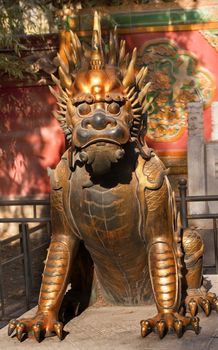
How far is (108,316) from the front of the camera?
10.8 feet

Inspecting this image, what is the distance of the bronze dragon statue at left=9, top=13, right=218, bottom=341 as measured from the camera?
9.39 ft

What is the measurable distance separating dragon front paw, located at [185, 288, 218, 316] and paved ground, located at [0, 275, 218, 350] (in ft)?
0.14

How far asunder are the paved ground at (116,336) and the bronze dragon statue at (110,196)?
0.18 ft

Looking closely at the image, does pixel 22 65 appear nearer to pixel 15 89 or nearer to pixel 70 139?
pixel 15 89

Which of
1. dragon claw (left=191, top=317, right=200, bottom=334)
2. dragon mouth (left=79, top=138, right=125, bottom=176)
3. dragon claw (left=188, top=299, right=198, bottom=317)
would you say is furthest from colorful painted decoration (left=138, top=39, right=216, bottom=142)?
dragon mouth (left=79, top=138, right=125, bottom=176)

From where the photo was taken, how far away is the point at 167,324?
9.57 feet

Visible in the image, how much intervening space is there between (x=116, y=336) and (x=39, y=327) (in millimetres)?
363

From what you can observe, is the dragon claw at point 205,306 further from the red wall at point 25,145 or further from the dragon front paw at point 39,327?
the red wall at point 25,145

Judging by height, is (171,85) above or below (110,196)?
above

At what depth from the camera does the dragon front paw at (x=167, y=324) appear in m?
2.90

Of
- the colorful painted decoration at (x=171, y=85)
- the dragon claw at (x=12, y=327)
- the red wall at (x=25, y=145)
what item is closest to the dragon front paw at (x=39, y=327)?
the dragon claw at (x=12, y=327)

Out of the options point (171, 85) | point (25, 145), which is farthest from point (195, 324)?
point (171, 85)

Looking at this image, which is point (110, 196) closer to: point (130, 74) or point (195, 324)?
point (130, 74)

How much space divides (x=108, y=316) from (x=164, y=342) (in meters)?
0.50
